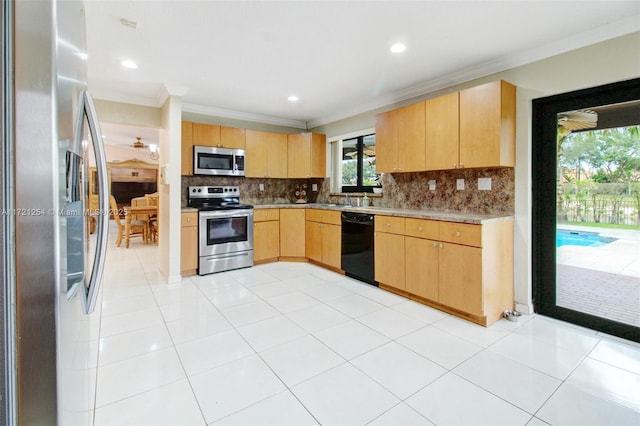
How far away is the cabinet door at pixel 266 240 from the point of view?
15.0 ft

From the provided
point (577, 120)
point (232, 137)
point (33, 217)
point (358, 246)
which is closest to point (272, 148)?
→ point (232, 137)

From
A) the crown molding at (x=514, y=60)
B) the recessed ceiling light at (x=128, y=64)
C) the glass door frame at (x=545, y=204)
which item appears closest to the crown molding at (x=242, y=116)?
the recessed ceiling light at (x=128, y=64)

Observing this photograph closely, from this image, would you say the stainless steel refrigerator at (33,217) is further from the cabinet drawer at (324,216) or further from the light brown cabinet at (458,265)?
the cabinet drawer at (324,216)

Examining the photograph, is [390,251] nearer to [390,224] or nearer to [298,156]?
[390,224]

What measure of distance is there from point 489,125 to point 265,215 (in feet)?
10.2

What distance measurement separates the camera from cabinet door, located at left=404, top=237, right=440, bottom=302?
2922mm

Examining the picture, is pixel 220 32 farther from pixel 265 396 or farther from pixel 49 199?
pixel 265 396

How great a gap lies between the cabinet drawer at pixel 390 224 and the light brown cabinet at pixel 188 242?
2.33 m

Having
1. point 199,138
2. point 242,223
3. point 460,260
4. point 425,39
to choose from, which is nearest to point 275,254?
point 242,223

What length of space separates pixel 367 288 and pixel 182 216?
248 cm

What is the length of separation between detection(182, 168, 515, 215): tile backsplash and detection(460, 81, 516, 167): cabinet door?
295mm

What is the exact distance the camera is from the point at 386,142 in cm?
373

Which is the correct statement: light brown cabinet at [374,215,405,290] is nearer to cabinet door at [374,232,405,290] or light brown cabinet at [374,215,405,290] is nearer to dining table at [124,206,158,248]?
cabinet door at [374,232,405,290]

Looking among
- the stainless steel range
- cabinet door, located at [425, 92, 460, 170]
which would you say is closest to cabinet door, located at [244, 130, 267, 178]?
A: the stainless steel range
